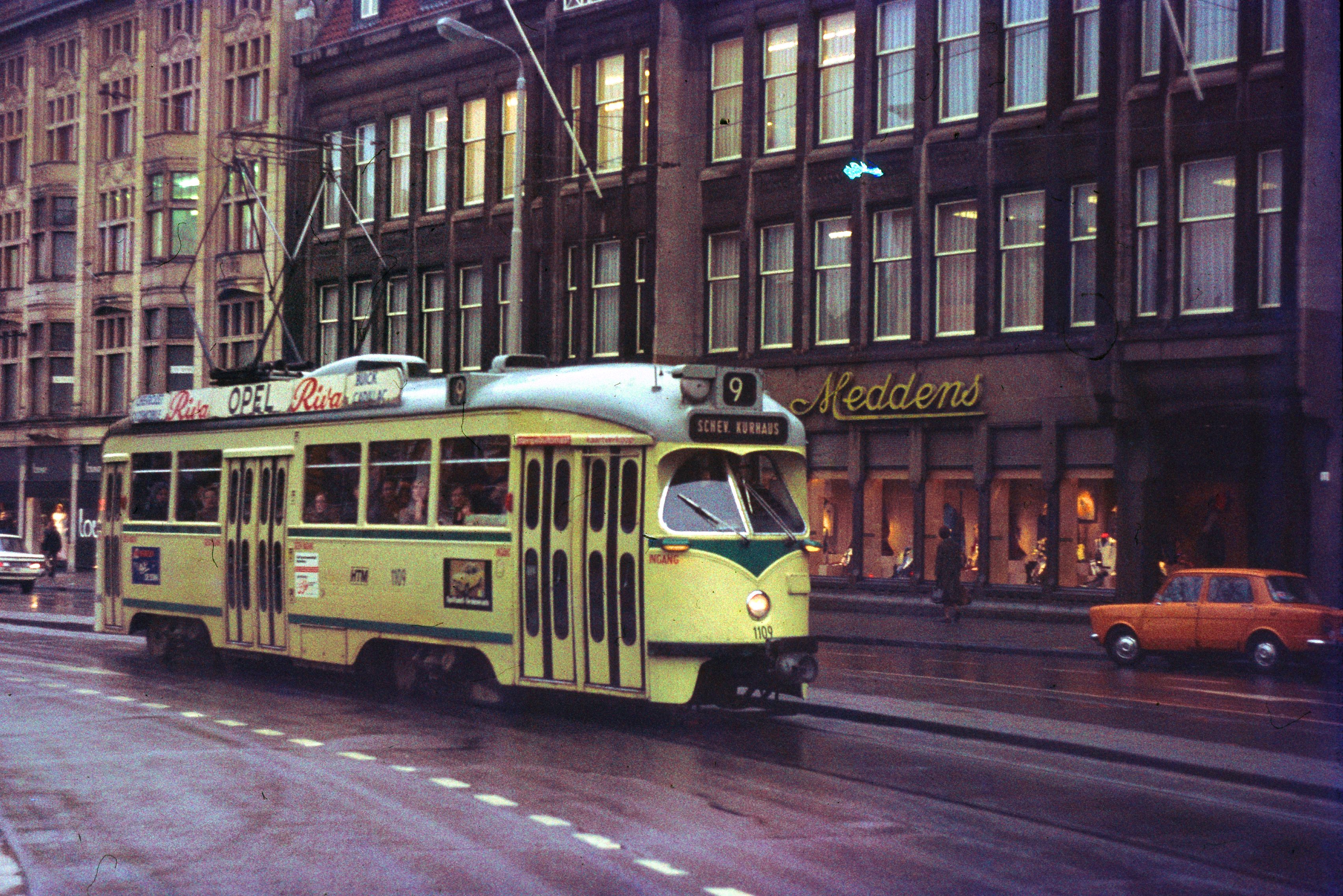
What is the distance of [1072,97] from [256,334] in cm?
2697

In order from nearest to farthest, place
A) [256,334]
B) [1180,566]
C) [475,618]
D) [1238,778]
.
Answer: [1238,778], [475,618], [1180,566], [256,334]

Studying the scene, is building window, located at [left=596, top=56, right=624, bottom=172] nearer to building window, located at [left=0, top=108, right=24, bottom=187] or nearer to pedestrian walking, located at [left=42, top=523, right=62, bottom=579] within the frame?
pedestrian walking, located at [left=42, top=523, right=62, bottom=579]

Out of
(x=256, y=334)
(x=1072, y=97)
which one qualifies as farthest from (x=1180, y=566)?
(x=256, y=334)

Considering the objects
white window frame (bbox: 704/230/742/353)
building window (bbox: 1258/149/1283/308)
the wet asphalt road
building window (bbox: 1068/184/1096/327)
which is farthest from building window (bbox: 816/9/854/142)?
the wet asphalt road

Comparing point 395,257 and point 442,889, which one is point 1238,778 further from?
point 395,257

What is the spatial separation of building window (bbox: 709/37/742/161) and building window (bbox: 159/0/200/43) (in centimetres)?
2179

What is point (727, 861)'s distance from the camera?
8.80 meters

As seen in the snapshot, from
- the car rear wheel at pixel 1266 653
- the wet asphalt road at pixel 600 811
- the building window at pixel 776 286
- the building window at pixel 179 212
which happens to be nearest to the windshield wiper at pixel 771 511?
the wet asphalt road at pixel 600 811

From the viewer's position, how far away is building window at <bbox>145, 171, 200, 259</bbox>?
2016 inches

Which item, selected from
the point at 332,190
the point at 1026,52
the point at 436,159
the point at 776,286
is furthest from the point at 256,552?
the point at 332,190

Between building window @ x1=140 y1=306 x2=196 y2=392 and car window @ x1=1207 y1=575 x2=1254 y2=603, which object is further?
building window @ x1=140 y1=306 x2=196 y2=392

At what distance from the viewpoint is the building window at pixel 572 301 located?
127 ft

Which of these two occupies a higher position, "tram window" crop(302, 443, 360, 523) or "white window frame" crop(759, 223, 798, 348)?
"white window frame" crop(759, 223, 798, 348)

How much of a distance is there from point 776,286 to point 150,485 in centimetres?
1680
